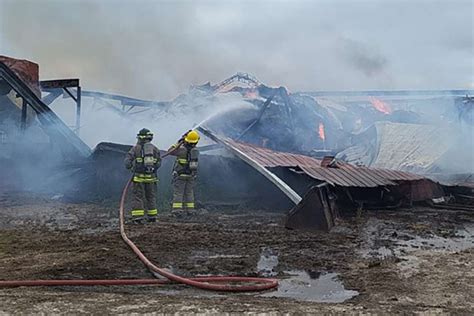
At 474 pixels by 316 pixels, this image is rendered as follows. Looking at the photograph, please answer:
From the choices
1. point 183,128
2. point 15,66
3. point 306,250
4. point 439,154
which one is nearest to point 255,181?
point 183,128

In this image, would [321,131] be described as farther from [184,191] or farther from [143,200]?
[143,200]

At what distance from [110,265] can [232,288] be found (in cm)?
152

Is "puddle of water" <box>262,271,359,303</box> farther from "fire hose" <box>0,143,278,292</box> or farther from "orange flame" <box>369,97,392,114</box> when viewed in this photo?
"orange flame" <box>369,97,392,114</box>

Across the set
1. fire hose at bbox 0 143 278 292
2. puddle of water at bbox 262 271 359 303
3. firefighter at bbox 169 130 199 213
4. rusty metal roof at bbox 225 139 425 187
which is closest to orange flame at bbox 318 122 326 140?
rusty metal roof at bbox 225 139 425 187

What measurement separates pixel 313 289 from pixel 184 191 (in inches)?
190

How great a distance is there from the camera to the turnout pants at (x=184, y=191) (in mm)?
9069

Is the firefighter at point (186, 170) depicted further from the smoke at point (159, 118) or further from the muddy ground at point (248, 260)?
the smoke at point (159, 118)

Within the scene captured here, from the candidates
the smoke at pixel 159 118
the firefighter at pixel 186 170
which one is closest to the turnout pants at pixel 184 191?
the firefighter at pixel 186 170

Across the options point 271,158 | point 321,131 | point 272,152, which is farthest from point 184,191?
point 321,131

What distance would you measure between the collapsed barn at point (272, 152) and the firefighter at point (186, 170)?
1.08 m

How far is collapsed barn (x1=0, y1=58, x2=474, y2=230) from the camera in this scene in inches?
376

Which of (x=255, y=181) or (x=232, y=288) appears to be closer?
(x=232, y=288)

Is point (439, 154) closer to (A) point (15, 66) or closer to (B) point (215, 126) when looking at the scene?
(B) point (215, 126)

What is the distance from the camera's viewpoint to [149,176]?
27.8ft
